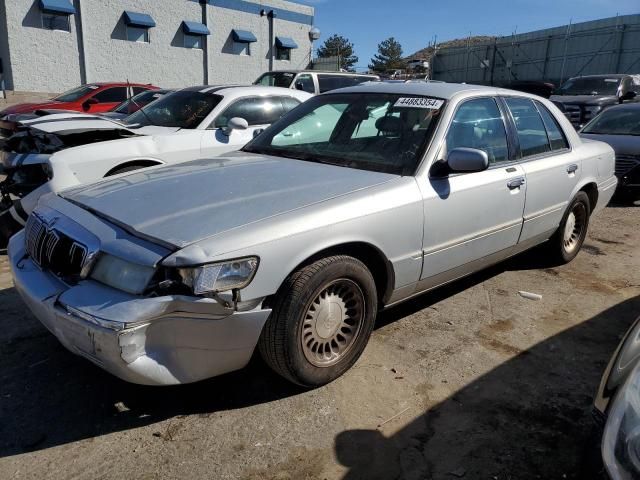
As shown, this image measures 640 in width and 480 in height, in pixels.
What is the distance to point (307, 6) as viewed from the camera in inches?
1146

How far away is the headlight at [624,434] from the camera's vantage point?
153 centimetres

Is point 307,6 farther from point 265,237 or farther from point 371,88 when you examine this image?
point 265,237

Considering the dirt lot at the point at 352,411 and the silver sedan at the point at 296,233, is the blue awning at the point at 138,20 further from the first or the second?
the dirt lot at the point at 352,411

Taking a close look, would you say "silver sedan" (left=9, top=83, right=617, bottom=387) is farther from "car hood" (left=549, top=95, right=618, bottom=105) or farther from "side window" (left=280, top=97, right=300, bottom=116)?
"car hood" (left=549, top=95, right=618, bottom=105)

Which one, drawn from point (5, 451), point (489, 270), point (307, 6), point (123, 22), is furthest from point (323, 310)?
point (307, 6)

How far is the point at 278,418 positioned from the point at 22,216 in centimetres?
334

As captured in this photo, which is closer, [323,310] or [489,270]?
[323,310]

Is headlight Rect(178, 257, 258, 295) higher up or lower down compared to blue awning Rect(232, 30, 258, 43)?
lower down

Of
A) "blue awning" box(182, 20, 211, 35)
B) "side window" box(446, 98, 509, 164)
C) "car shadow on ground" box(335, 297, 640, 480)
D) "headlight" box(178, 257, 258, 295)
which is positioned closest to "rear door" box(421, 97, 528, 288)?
"side window" box(446, 98, 509, 164)

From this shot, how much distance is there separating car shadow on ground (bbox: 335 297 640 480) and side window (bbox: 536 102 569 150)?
79.5 inches

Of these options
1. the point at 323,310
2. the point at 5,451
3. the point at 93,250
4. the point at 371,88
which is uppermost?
the point at 371,88

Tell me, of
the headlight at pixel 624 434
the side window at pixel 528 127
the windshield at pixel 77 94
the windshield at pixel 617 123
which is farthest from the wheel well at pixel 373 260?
the windshield at pixel 77 94

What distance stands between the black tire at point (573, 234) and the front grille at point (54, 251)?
13.2ft

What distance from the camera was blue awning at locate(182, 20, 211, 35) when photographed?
23562mm
